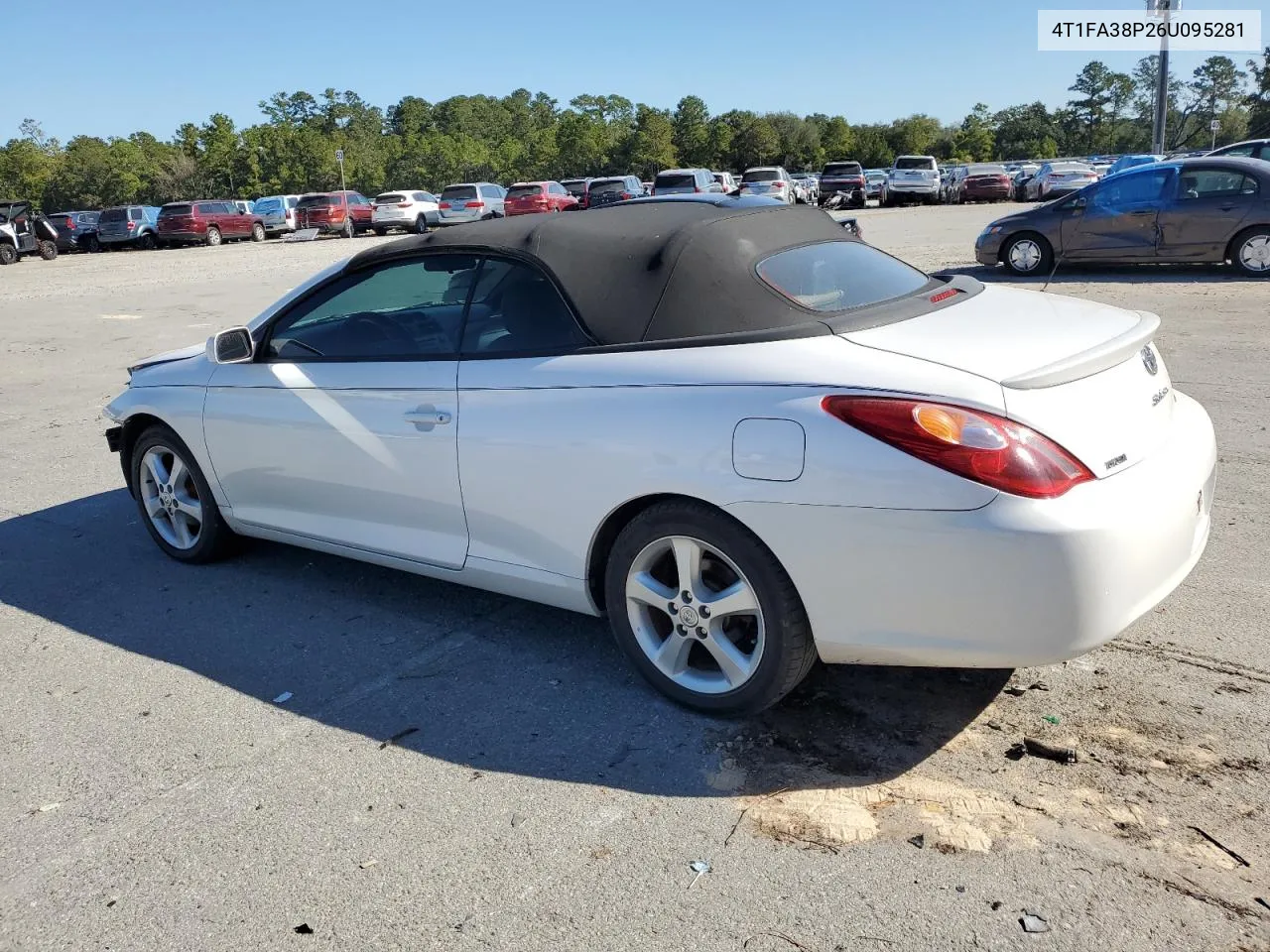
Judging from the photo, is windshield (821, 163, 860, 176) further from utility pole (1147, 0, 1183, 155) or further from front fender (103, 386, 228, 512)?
front fender (103, 386, 228, 512)

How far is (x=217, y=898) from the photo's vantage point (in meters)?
2.74

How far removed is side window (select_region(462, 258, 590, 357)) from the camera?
3.76 metres

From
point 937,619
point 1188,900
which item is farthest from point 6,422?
point 1188,900

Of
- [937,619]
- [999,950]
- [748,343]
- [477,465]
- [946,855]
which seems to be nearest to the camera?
[999,950]

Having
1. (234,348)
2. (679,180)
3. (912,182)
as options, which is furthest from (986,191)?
(234,348)

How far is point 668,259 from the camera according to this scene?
11.8 feet

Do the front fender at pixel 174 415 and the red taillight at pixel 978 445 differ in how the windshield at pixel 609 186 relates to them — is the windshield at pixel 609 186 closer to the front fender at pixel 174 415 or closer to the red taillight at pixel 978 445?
the front fender at pixel 174 415

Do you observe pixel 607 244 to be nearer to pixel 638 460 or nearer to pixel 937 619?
pixel 638 460

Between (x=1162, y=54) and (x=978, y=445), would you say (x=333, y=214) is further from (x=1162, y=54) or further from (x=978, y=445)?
(x=978, y=445)

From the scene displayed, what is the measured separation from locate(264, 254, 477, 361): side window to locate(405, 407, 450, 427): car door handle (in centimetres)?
23

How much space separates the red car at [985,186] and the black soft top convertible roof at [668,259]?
42.0 meters

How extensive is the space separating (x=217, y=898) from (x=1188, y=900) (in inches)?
92.6

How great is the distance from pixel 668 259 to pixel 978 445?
4.17ft

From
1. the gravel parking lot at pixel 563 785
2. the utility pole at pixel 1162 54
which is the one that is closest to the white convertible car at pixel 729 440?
the gravel parking lot at pixel 563 785
